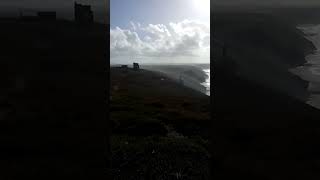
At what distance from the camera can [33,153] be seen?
91.6 ft

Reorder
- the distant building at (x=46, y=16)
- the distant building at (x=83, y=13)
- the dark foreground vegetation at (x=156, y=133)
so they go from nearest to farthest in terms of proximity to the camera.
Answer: the dark foreground vegetation at (x=156, y=133) → the distant building at (x=83, y=13) → the distant building at (x=46, y=16)

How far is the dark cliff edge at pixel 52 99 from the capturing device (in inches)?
1005

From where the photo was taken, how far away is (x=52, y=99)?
104 ft

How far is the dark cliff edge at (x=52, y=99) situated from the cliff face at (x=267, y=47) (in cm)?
1171

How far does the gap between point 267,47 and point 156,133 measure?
15.7 meters

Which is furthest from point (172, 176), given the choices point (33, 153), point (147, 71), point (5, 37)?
point (147, 71)

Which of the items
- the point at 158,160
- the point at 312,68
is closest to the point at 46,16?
the point at 158,160

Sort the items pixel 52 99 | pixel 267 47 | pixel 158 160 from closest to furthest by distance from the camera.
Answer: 1. pixel 158 160
2. pixel 52 99
3. pixel 267 47

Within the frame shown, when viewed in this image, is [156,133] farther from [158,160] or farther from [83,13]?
[83,13]

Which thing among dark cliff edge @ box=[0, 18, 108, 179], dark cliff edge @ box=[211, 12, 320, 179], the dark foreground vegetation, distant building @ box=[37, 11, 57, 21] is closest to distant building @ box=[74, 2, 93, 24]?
dark cliff edge @ box=[0, 18, 108, 179]

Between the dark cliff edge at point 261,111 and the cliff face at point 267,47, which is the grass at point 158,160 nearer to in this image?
the dark cliff edge at point 261,111

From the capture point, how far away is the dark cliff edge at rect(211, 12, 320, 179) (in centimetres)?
2539

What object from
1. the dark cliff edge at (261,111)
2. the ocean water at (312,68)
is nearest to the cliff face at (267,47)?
the dark cliff edge at (261,111)

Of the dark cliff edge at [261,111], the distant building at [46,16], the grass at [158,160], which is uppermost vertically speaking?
the distant building at [46,16]
